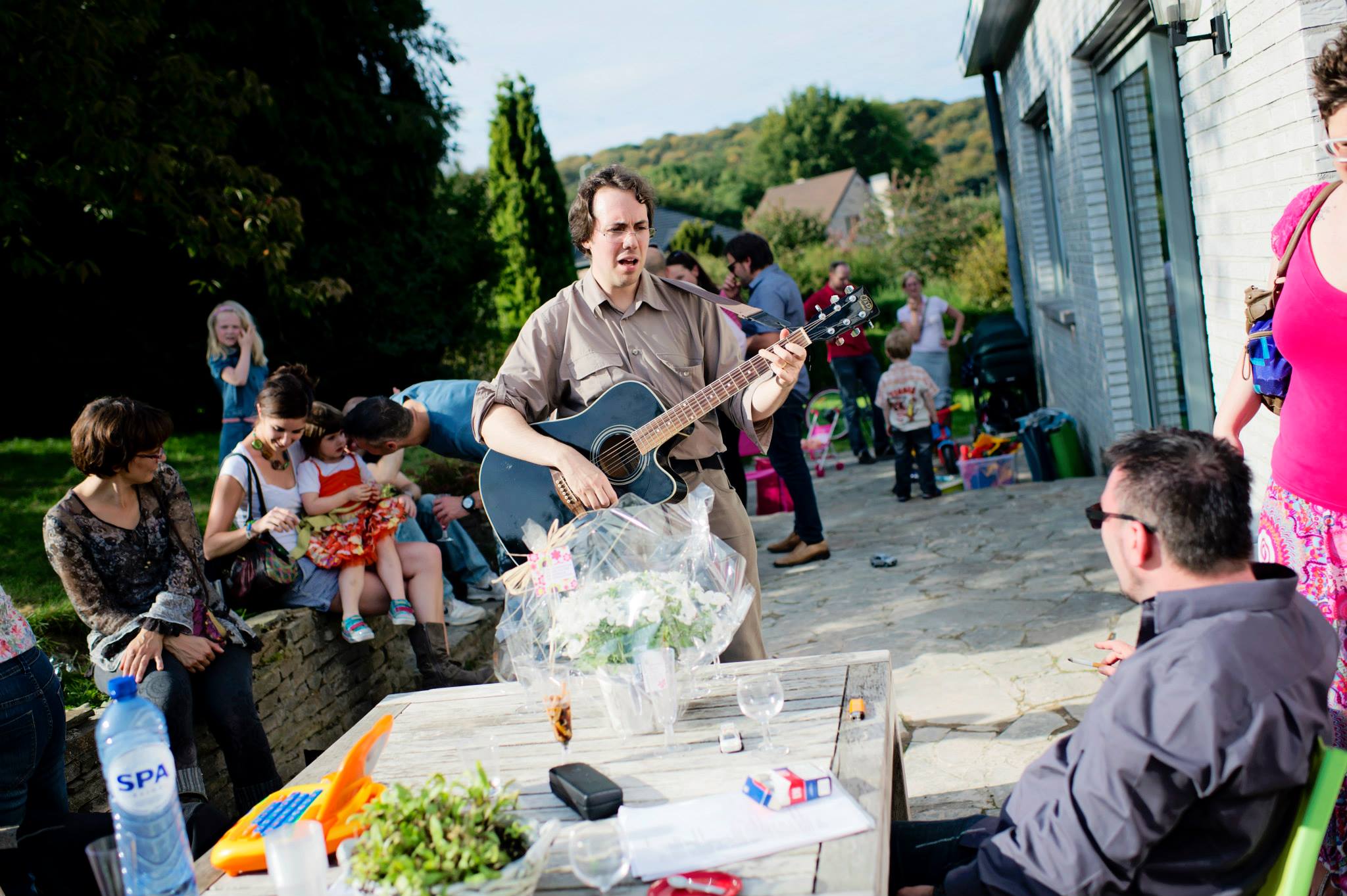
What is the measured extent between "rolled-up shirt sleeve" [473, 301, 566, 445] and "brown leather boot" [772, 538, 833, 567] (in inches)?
138

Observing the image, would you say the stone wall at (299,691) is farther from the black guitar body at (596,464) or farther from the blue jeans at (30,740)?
the black guitar body at (596,464)

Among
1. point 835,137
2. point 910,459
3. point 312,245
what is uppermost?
point 835,137

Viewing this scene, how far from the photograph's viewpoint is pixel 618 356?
356 centimetres

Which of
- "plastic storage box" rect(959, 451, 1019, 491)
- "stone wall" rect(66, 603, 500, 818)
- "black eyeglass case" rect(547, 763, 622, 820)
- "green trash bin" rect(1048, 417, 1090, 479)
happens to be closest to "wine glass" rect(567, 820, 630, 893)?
"black eyeglass case" rect(547, 763, 622, 820)

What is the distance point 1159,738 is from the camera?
172cm

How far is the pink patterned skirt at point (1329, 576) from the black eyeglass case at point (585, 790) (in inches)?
56.3

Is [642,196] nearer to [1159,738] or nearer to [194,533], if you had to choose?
[194,533]

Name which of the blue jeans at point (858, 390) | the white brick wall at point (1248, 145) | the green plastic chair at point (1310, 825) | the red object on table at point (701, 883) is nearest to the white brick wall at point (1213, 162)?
the white brick wall at point (1248, 145)

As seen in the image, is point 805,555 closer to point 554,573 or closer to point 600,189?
point 600,189

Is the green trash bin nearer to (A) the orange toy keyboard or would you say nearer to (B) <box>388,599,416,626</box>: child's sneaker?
(B) <box>388,599,416,626</box>: child's sneaker

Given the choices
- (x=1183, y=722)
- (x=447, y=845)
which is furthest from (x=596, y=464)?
(x=1183, y=722)

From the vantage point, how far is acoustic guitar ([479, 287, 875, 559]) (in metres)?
3.49

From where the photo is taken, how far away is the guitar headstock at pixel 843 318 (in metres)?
3.58

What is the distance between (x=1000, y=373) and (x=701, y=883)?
382 inches
